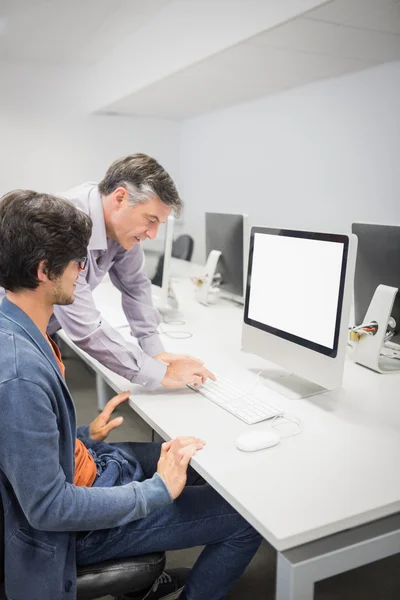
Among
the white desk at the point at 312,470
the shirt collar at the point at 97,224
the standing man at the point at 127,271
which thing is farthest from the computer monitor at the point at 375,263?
the shirt collar at the point at 97,224

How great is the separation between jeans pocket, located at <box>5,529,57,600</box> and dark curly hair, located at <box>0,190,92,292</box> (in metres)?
0.49

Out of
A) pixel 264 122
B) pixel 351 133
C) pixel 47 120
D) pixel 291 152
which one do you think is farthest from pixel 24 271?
pixel 47 120

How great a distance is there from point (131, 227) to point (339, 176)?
253 cm

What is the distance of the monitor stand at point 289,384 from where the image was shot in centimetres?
157

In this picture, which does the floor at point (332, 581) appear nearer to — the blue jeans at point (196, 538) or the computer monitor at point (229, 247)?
the blue jeans at point (196, 538)

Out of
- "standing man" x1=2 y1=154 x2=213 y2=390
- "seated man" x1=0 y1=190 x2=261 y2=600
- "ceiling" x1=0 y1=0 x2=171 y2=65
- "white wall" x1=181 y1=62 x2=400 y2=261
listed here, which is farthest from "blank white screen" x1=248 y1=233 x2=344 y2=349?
"ceiling" x1=0 y1=0 x2=171 y2=65

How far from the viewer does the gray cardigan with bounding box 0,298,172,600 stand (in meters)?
0.94

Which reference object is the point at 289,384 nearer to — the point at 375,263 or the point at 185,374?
the point at 185,374

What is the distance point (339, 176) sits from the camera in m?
3.85

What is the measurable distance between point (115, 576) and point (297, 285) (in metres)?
0.90

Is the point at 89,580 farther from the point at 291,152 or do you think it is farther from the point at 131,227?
the point at 291,152

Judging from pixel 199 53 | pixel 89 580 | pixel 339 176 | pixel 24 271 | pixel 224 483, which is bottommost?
pixel 89 580

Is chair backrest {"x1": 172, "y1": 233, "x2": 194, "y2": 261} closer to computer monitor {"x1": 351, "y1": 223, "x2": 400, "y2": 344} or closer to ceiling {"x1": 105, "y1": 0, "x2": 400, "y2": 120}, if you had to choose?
ceiling {"x1": 105, "y1": 0, "x2": 400, "y2": 120}

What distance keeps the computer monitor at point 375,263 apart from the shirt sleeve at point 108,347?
2.77 ft
